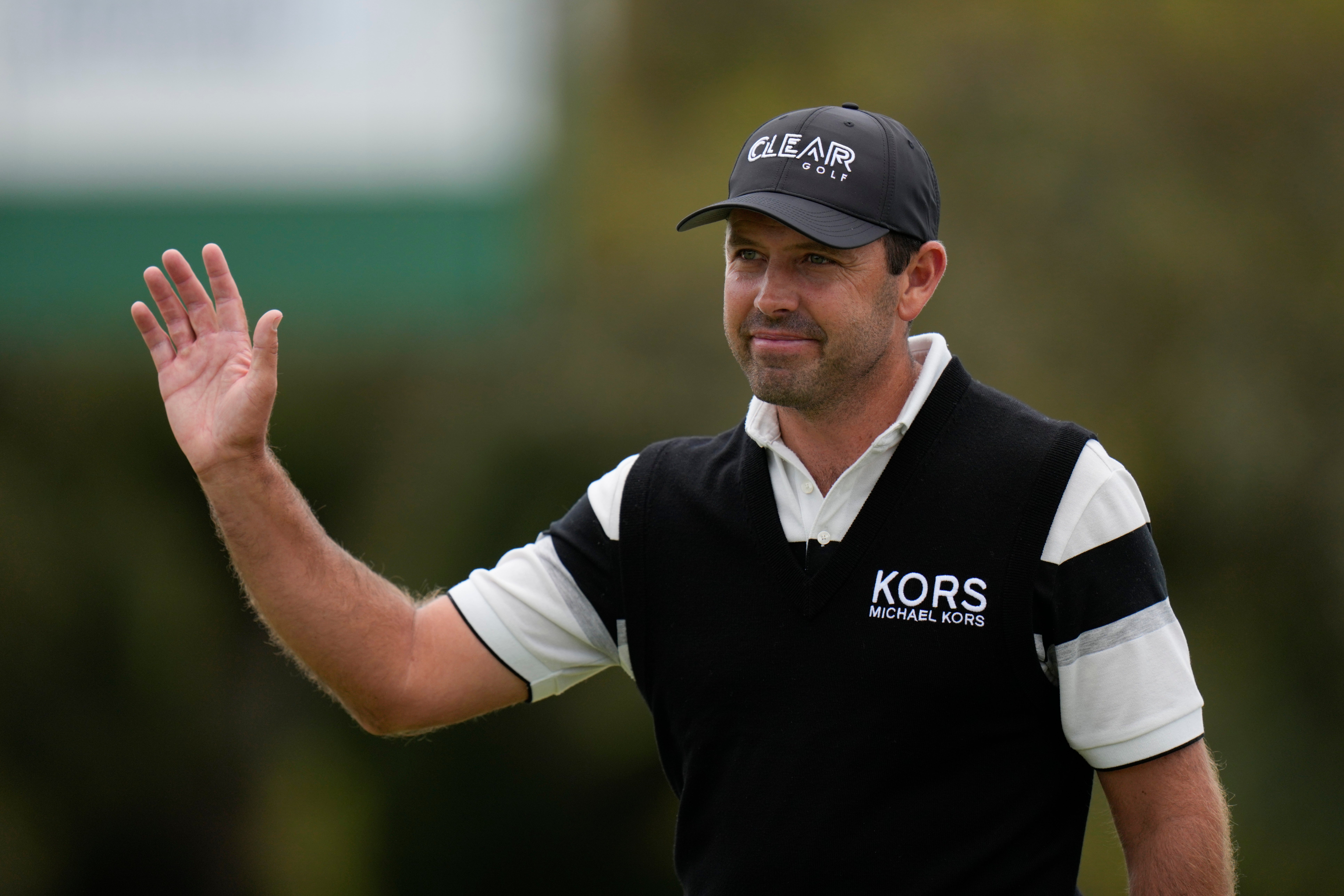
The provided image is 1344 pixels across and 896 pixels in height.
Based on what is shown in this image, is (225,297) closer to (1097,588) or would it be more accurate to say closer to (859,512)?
(859,512)

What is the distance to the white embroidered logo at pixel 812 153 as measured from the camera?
2416 mm

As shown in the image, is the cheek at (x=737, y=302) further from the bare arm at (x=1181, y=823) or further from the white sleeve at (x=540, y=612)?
the bare arm at (x=1181, y=823)

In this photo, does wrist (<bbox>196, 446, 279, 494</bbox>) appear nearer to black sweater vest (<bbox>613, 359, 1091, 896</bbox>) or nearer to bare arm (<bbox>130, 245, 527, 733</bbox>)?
bare arm (<bbox>130, 245, 527, 733</bbox>)

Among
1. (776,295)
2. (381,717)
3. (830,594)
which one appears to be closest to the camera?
(830,594)

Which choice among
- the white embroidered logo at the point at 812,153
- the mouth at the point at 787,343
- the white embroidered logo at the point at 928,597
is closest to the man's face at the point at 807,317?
the mouth at the point at 787,343

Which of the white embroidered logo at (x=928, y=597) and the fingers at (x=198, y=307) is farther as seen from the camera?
the fingers at (x=198, y=307)

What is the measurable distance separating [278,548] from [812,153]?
3.92 ft

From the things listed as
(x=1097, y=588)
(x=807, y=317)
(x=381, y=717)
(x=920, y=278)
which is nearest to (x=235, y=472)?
(x=381, y=717)

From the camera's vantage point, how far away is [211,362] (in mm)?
2453

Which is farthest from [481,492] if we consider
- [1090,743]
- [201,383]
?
[1090,743]

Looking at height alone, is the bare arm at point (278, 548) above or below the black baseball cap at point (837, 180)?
below

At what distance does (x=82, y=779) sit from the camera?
6.84 metres

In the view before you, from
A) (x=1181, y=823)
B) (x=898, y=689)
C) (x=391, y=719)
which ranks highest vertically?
(x=898, y=689)

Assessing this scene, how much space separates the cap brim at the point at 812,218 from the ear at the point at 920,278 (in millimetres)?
134
